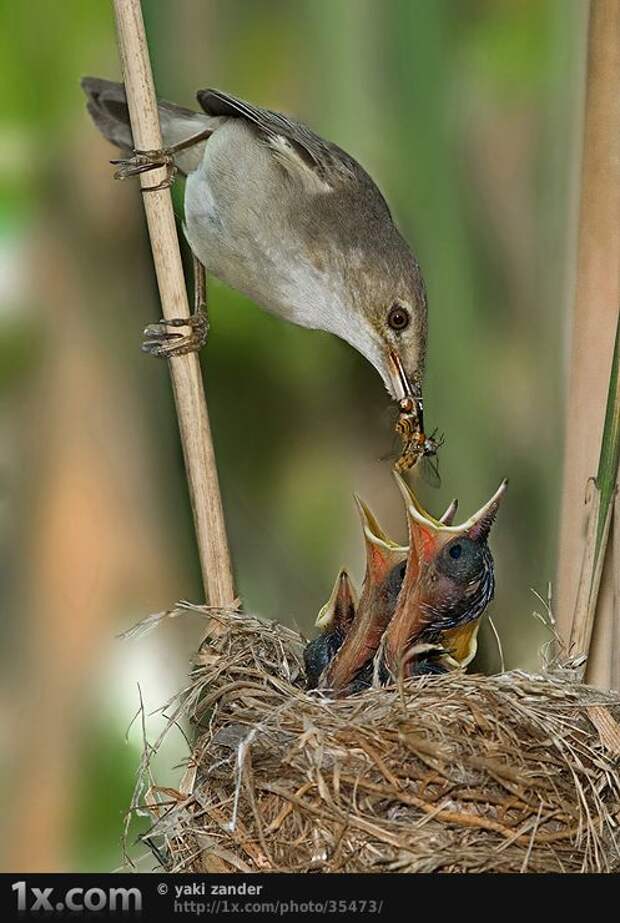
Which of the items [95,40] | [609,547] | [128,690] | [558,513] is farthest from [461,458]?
[95,40]

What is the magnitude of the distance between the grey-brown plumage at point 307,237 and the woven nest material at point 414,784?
1.84 ft

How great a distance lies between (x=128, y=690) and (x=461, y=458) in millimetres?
755

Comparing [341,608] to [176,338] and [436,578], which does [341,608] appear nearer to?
[436,578]

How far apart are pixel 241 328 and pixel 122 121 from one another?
1.45ft

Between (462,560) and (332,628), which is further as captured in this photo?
(332,628)

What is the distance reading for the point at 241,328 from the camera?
2225mm

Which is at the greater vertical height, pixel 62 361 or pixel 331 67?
pixel 331 67

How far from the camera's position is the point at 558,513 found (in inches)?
81.4

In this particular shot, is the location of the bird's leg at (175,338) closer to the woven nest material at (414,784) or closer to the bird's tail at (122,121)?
the bird's tail at (122,121)
